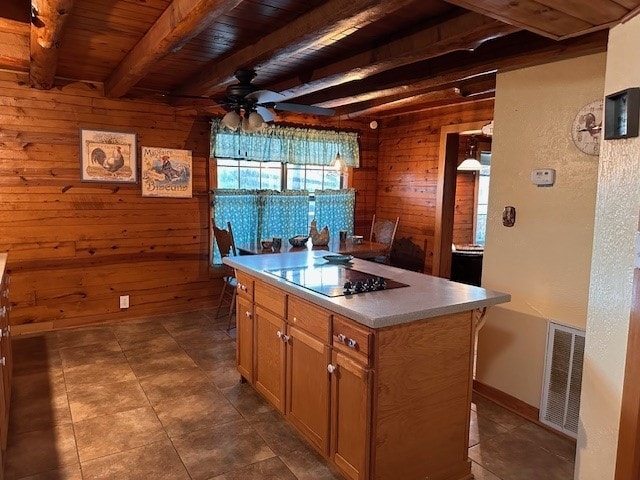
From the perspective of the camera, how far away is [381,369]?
190 cm

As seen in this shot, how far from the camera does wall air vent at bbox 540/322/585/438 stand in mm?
2580

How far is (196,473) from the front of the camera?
89.7 inches

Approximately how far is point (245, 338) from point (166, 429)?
2.37 ft

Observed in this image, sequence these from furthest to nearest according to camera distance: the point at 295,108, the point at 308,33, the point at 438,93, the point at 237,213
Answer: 1. the point at 237,213
2. the point at 438,93
3. the point at 295,108
4. the point at 308,33

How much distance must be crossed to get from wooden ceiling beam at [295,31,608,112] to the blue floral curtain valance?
116 centimetres

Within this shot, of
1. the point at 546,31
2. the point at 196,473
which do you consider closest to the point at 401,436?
the point at 196,473

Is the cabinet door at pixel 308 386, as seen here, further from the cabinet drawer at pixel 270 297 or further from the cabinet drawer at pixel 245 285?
the cabinet drawer at pixel 245 285

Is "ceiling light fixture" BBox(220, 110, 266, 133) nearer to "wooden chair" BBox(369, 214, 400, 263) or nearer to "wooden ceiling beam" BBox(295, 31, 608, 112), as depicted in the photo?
"wooden ceiling beam" BBox(295, 31, 608, 112)

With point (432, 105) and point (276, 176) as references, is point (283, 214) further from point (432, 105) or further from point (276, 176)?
point (432, 105)

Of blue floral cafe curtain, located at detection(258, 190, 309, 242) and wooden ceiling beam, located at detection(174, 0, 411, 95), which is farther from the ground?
wooden ceiling beam, located at detection(174, 0, 411, 95)

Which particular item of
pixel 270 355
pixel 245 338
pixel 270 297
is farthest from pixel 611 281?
pixel 245 338

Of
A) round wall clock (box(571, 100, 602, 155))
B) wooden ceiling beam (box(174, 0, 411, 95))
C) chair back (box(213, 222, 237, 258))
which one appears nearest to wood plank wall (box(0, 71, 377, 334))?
chair back (box(213, 222, 237, 258))

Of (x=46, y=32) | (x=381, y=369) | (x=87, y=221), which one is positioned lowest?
(x=381, y=369)

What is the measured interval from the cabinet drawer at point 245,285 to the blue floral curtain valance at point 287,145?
2285 mm
